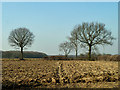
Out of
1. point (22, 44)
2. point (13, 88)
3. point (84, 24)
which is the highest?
point (84, 24)

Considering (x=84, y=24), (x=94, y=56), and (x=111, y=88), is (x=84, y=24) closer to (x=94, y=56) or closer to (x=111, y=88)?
(x=94, y=56)

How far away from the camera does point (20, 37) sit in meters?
38.7

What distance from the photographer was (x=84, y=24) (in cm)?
3662

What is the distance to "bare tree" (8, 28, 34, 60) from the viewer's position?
127ft

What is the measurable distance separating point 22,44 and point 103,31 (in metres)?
19.7

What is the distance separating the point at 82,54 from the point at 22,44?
14990 mm

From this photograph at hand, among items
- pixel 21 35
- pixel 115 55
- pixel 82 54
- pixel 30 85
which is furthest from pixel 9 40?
pixel 30 85

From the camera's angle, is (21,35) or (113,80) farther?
(21,35)

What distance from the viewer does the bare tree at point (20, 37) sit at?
3862 centimetres

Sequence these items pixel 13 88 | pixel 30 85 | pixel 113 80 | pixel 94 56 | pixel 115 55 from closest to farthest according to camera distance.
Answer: pixel 13 88 < pixel 30 85 < pixel 113 80 < pixel 115 55 < pixel 94 56

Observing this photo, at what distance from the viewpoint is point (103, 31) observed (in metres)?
35.3

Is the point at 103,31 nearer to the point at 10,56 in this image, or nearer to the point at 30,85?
the point at 10,56

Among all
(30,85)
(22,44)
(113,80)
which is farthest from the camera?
(22,44)

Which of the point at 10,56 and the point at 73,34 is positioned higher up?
the point at 73,34
